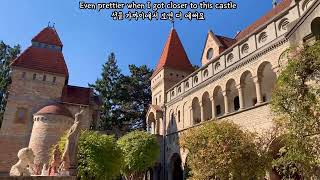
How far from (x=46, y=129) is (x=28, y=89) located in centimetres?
608

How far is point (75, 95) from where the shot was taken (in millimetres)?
32094

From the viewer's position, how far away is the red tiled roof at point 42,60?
99.6 feet

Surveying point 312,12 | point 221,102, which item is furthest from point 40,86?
point 312,12

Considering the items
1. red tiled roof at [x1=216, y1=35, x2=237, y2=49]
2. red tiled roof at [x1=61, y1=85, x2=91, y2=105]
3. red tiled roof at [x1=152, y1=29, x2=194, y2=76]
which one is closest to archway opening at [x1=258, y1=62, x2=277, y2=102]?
red tiled roof at [x1=216, y1=35, x2=237, y2=49]

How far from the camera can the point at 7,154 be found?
2678 centimetres

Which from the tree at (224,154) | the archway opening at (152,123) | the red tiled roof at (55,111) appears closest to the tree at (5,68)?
the red tiled roof at (55,111)

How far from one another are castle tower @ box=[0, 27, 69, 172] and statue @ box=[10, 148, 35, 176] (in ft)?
54.1

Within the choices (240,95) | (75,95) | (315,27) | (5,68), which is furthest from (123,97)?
(315,27)

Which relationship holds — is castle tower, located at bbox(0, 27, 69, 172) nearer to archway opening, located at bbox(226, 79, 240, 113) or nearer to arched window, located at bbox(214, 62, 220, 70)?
arched window, located at bbox(214, 62, 220, 70)

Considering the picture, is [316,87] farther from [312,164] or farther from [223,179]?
[223,179]

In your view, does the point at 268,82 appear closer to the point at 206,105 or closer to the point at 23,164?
the point at 206,105

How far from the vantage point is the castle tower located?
89.4 feet

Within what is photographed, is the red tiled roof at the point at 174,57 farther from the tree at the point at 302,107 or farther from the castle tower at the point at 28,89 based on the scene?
the tree at the point at 302,107

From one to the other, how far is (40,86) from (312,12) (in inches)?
1070
